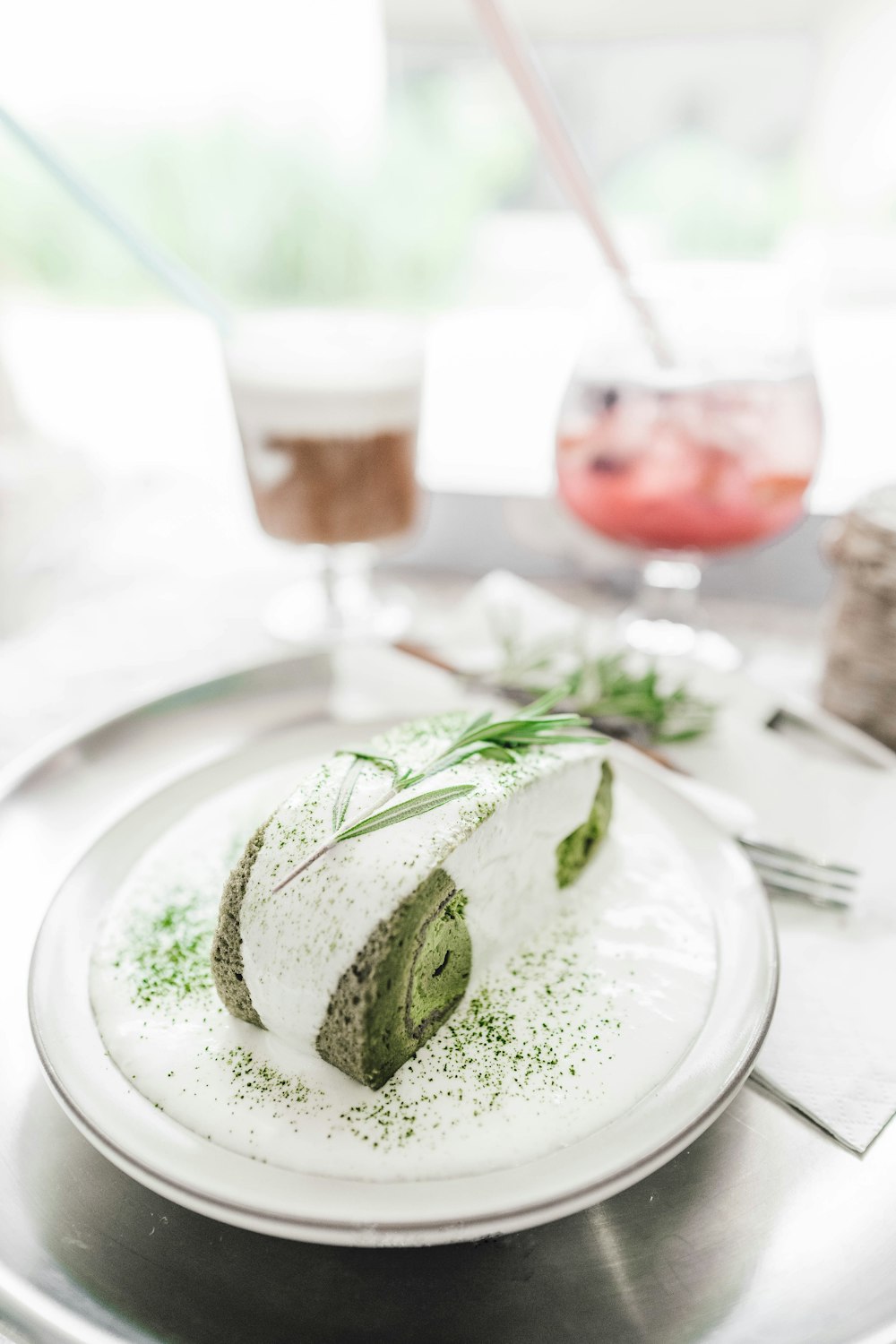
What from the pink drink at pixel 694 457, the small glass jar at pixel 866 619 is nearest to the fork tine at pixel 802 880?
the small glass jar at pixel 866 619

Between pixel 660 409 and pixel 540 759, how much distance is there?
0.60m

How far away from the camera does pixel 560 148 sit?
3.91ft

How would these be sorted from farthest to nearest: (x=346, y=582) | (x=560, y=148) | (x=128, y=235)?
1. (x=346, y=582)
2. (x=128, y=235)
3. (x=560, y=148)

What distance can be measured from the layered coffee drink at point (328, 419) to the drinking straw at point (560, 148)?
31 centimetres

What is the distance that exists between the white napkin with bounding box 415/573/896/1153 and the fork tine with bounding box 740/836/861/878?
0.02 metres

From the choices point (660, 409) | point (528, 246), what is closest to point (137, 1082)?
point (660, 409)

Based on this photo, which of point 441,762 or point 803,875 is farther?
point 803,875

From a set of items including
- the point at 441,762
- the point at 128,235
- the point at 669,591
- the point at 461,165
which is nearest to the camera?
the point at 441,762

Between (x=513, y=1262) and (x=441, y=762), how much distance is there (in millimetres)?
354

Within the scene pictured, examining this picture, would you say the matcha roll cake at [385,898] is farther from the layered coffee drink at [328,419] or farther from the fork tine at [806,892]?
the layered coffee drink at [328,419]

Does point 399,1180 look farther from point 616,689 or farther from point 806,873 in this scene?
point 616,689

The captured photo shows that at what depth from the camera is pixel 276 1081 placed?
69 centimetres

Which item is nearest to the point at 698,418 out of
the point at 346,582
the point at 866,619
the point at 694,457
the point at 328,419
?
the point at 694,457

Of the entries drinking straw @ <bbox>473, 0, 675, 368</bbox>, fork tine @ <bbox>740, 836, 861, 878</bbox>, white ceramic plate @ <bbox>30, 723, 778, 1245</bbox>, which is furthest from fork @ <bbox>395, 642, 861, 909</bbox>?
drinking straw @ <bbox>473, 0, 675, 368</bbox>
